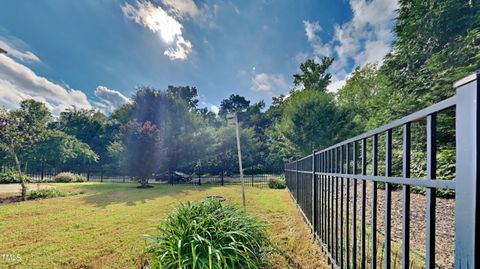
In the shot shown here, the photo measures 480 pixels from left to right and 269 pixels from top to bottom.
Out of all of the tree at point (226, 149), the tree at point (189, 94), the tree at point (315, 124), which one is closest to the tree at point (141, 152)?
the tree at point (226, 149)

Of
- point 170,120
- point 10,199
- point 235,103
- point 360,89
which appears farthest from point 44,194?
point 235,103

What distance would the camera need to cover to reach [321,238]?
9.06 feet

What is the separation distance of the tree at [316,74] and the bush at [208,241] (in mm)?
20557

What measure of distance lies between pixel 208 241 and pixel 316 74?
872 inches

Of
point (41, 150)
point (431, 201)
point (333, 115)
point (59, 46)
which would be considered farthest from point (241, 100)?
point (431, 201)

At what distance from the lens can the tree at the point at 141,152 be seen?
11312 millimetres

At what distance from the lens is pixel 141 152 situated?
11.4m

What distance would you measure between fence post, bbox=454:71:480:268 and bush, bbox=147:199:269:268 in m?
1.63

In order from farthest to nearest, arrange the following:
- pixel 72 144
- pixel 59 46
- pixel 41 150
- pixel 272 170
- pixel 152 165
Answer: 1. pixel 272 170
2. pixel 72 144
3. pixel 41 150
4. pixel 152 165
5. pixel 59 46

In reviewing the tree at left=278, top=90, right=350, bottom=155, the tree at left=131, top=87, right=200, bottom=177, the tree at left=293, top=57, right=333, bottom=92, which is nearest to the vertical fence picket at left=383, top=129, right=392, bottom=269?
the tree at left=278, top=90, right=350, bottom=155

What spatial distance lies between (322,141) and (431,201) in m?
14.3

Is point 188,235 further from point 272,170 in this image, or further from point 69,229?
point 272,170

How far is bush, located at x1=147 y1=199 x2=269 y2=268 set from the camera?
1.99m

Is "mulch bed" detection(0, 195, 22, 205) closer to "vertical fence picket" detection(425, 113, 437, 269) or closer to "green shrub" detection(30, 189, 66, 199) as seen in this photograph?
"green shrub" detection(30, 189, 66, 199)
